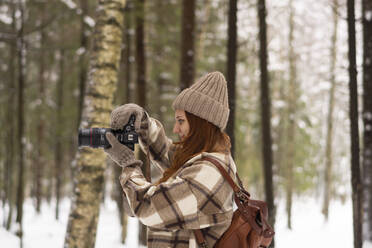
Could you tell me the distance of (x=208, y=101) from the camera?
90.4 inches

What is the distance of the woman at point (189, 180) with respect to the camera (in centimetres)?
211

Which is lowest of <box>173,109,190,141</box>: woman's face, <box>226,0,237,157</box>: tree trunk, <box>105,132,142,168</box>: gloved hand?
<box>105,132,142,168</box>: gloved hand

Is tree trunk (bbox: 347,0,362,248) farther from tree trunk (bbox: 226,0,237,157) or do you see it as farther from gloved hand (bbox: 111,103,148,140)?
gloved hand (bbox: 111,103,148,140)

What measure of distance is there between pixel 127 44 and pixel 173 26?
260cm

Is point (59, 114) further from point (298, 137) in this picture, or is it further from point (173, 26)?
point (298, 137)

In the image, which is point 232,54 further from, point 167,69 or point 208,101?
point 167,69

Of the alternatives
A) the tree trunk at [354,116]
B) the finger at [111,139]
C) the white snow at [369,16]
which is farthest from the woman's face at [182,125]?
the white snow at [369,16]

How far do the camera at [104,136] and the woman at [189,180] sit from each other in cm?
4

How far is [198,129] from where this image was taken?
229 cm

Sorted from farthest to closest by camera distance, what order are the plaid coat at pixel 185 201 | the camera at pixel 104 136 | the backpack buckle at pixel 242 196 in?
1. the camera at pixel 104 136
2. the backpack buckle at pixel 242 196
3. the plaid coat at pixel 185 201

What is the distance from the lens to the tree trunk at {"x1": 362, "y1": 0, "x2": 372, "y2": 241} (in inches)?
300

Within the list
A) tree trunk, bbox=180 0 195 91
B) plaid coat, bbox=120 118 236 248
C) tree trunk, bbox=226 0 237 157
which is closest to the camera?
plaid coat, bbox=120 118 236 248

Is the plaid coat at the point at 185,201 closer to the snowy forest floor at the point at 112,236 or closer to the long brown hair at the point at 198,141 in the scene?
the long brown hair at the point at 198,141

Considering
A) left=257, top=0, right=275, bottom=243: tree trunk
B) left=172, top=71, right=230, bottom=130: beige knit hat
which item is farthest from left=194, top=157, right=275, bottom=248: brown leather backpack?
left=257, top=0, right=275, bottom=243: tree trunk
